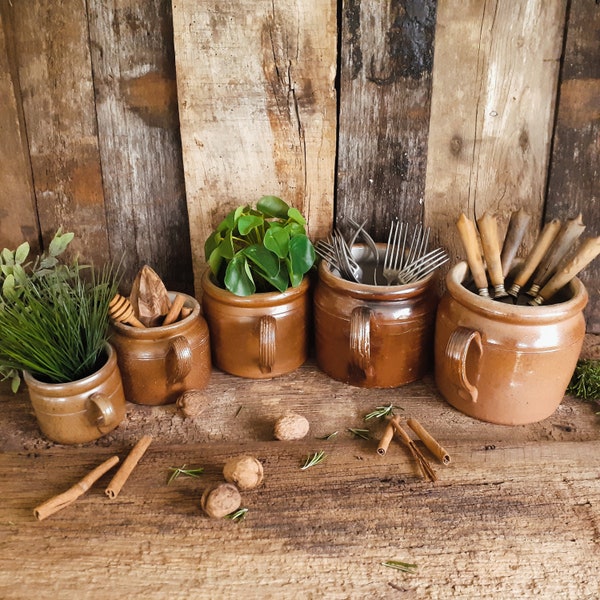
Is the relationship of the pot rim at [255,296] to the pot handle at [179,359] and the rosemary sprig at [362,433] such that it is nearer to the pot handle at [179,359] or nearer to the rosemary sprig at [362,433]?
the pot handle at [179,359]

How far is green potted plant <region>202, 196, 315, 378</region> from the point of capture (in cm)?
111

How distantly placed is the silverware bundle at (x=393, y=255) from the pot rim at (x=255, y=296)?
8 cm

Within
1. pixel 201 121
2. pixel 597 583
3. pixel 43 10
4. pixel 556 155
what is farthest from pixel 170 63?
pixel 597 583

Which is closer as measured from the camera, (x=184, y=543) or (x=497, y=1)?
(x=184, y=543)

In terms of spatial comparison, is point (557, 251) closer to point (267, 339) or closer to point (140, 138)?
point (267, 339)

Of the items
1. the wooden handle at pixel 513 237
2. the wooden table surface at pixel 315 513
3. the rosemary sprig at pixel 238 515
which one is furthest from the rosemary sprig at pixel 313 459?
the wooden handle at pixel 513 237

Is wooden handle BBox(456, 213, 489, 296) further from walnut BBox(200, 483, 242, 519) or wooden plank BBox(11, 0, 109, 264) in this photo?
wooden plank BBox(11, 0, 109, 264)

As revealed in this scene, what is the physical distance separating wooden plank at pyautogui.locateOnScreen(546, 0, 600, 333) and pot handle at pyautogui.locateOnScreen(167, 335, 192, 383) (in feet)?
2.37

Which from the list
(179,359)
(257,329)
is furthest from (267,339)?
(179,359)

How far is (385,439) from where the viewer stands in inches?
Result: 40.5

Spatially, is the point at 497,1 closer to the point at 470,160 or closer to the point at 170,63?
the point at 470,160

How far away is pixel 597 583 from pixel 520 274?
507mm

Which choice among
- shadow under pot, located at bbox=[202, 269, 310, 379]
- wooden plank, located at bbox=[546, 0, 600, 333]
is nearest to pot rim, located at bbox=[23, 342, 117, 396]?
shadow under pot, located at bbox=[202, 269, 310, 379]

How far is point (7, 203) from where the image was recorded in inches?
50.5
